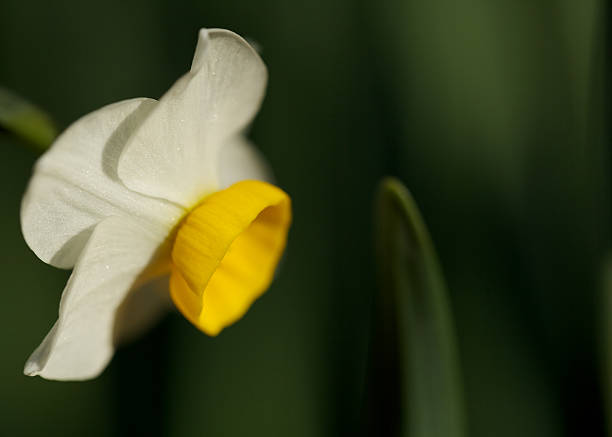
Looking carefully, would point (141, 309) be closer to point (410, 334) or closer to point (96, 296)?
point (96, 296)

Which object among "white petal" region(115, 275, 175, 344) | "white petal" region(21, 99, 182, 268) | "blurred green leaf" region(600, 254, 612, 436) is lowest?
"blurred green leaf" region(600, 254, 612, 436)

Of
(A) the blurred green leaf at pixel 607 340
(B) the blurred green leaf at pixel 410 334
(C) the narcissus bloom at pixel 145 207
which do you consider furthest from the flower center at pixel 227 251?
(A) the blurred green leaf at pixel 607 340

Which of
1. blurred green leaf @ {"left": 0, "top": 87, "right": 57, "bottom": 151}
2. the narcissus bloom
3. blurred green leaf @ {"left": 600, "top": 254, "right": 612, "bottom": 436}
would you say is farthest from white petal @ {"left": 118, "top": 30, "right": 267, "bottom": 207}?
blurred green leaf @ {"left": 600, "top": 254, "right": 612, "bottom": 436}

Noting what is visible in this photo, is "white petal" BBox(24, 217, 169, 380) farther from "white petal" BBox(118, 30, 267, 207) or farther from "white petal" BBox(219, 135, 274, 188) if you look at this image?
"white petal" BBox(219, 135, 274, 188)

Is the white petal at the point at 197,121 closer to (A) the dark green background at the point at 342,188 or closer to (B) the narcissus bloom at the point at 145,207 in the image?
(B) the narcissus bloom at the point at 145,207

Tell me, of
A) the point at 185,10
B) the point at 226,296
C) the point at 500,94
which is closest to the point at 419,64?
the point at 500,94

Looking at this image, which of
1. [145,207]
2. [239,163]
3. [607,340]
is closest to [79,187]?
[145,207]
